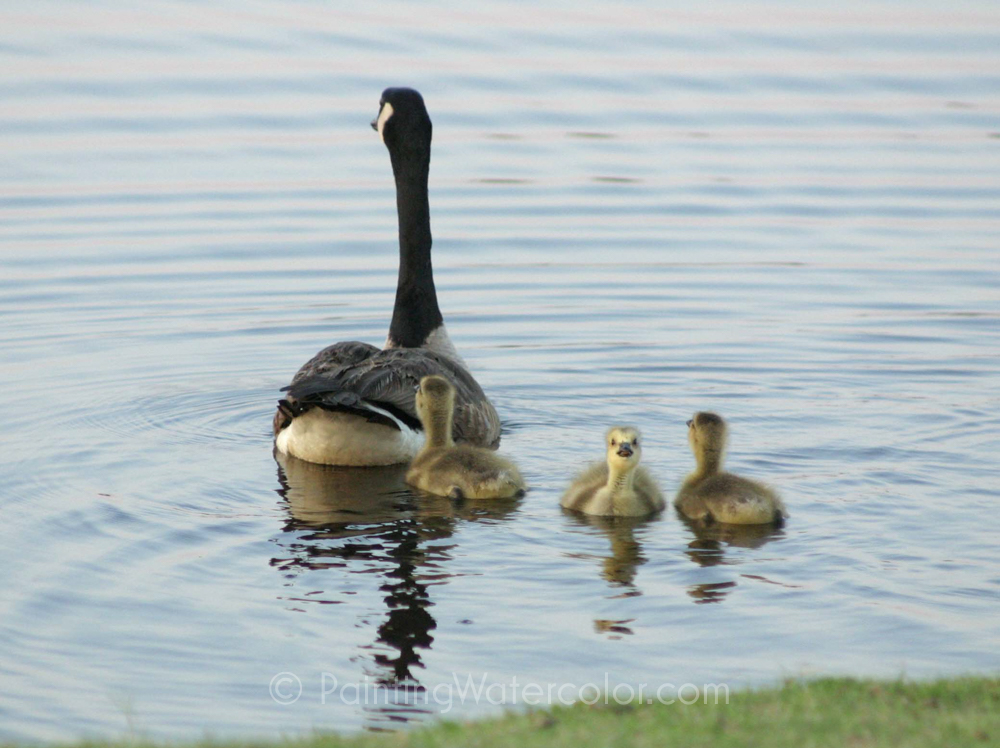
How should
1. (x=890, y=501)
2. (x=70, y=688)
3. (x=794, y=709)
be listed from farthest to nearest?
(x=890, y=501) → (x=70, y=688) → (x=794, y=709)

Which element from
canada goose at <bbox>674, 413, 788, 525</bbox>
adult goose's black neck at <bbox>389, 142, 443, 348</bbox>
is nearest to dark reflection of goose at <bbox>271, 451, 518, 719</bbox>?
canada goose at <bbox>674, 413, 788, 525</bbox>

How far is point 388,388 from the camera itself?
11438 millimetres

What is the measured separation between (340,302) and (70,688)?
9847 mm

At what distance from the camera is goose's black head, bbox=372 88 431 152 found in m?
13.7

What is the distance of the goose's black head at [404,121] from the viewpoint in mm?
13742

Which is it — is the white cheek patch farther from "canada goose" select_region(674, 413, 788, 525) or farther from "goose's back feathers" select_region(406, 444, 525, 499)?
"canada goose" select_region(674, 413, 788, 525)

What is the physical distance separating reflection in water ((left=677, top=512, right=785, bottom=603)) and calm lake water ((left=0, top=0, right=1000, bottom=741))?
1.9 inches

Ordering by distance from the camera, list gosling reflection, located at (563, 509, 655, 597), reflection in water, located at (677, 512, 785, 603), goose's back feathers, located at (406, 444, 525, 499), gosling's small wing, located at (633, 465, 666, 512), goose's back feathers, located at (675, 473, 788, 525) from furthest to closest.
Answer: goose's back feathers, located at (406, 444, 525, 499), gosling's small wing, located at (633, 465, 666, 512), goose's back feathers, located at (675, 473, 788, 525), reflection in water, located at (677, 512, 785, 603), gosling reflection, located at (563, 509, 655, 597)

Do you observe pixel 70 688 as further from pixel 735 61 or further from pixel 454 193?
pixel 735 61

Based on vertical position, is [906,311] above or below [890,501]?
above

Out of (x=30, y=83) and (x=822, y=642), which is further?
(x=30, y=83)

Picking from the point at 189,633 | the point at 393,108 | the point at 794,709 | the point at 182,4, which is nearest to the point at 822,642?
the point at 794,709

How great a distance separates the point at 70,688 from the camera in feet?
24.3

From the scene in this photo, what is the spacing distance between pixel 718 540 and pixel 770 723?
3601mm
